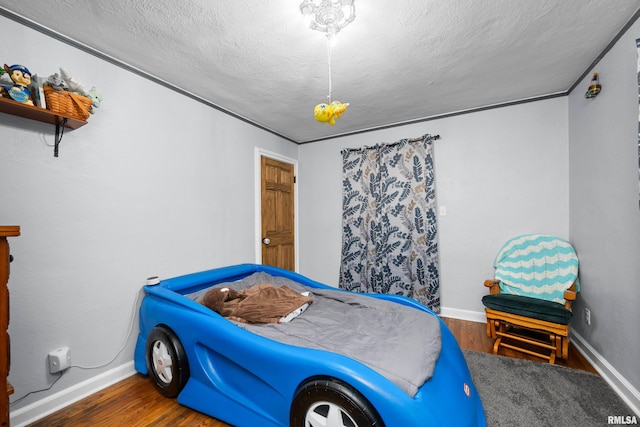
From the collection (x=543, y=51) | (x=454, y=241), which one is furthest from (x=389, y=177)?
(x=543, y=51)

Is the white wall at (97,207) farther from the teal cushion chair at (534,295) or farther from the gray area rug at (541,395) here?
the teal cushion chair at (534,295)

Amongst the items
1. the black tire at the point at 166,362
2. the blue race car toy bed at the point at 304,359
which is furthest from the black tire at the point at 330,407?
the black tire at the point at 166,362

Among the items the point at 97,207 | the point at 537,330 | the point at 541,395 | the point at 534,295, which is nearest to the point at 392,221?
the point at 534,295

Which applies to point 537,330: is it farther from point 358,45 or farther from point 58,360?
point 58,360

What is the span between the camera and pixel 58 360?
1.54 meters

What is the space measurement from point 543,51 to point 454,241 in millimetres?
1845

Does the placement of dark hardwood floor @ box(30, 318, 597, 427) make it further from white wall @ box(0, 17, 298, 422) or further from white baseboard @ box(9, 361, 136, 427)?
white wall @ box(0, 17, 298, 422)

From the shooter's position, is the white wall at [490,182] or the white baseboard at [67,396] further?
the white wall at [490,182]

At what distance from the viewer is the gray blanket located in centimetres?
116

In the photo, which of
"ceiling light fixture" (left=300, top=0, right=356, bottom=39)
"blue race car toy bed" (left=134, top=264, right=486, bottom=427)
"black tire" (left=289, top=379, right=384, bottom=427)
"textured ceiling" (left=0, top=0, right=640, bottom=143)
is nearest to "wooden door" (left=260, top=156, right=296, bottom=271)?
"textured ceiling" (left=0, top=0, right=640, bottom=143)

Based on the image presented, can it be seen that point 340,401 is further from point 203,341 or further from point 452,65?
point 452,65

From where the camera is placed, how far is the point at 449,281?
294cm

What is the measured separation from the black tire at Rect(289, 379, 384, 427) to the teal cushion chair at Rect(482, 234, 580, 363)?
1718mm

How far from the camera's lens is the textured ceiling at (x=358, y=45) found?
1.42 meters
